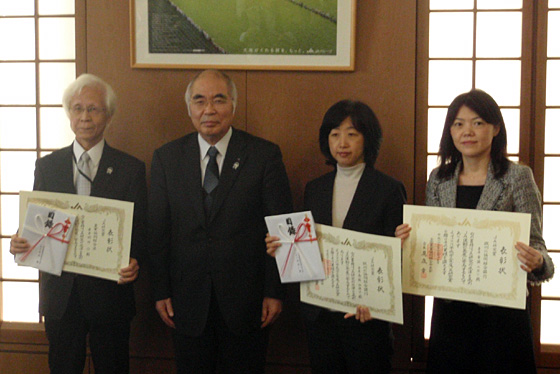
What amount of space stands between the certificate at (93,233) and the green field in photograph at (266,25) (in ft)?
3.71

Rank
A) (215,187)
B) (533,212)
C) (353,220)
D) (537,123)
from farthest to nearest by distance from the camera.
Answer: (537,123) → (215,187) → (353,220) → (533,212)

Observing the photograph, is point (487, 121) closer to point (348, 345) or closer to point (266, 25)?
point (348, 345)

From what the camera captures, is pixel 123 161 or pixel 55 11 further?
pixel 55 11

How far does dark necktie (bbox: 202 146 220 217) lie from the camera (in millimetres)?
2113

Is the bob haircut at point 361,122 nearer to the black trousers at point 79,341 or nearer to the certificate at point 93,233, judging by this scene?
the certificate at point 93,233

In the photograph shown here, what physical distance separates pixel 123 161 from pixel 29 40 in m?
1.25

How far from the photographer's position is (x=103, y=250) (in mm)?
2096

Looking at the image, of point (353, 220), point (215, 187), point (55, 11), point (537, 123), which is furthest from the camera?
point (55, 11)


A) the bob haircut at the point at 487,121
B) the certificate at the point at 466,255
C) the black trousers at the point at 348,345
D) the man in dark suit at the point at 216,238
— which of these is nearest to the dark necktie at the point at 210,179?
the man in dark suit at the point at 216,238

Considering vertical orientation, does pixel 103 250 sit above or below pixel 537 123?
below

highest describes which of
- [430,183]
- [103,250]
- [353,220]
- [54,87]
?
[54,87]

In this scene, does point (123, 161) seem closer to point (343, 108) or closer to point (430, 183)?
point (343, 108)

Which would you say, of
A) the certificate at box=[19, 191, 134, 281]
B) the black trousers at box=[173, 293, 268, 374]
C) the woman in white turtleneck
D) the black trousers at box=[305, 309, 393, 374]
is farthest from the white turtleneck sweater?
the certificate at box=[19, 191, 134, 281]

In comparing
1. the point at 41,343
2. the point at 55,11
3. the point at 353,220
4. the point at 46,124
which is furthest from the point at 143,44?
the point at 41,343
